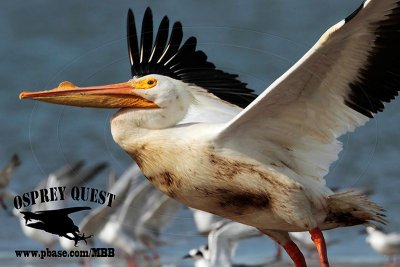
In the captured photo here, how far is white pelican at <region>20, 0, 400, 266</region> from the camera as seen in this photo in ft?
17.1

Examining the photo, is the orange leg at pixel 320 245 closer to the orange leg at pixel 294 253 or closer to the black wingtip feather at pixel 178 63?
the orange leg at pixel 294 253

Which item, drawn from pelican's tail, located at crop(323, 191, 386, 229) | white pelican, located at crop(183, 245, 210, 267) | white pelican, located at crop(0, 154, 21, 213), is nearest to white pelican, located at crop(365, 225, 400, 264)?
white pelican, located at crop(183, 245, 210, 267)

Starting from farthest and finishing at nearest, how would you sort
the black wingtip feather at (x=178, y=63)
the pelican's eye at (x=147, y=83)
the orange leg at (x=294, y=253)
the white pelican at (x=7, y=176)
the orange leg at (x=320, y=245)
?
the white pelican at (x=7, y=176) < the black wingtip feather at (x=178, y=63) < the orange leg at (x=294, y=253) < the pelican's eye at (x=147, y=83) < the orange leg at (x=320, y=245)

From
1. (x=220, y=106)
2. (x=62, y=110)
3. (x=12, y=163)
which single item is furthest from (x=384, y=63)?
(x=12, y=163)

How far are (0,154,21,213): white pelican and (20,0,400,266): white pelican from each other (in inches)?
300

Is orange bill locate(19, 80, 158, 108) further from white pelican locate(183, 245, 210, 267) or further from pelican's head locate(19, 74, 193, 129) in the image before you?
white pelican locate(183, 245, 210, 267)

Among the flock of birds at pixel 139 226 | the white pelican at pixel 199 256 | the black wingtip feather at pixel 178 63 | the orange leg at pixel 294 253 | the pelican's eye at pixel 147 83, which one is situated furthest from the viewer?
the white pelican at pixel 199 256

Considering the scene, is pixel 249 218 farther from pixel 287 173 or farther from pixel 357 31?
pixel 357 31

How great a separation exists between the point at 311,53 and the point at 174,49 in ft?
5.46

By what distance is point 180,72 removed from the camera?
654cm

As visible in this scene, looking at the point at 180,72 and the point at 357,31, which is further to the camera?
→ the point at 180,72

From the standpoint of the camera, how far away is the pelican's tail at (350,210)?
5.65 meters

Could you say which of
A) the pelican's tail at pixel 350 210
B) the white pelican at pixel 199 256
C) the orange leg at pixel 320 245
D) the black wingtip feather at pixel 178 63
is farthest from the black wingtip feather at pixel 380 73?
the white pelican at pixel 199 256

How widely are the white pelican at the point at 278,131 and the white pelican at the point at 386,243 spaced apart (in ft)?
24.0
